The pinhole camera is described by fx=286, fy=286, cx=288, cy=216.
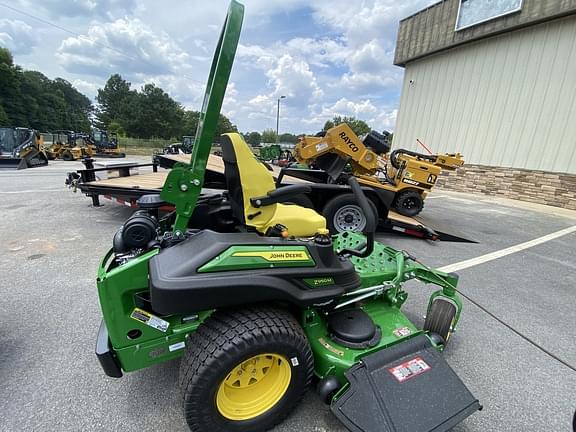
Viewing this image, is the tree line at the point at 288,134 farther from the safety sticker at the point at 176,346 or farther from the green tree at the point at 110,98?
the safety sticker at the point at 176,346

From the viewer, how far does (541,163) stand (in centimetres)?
1084

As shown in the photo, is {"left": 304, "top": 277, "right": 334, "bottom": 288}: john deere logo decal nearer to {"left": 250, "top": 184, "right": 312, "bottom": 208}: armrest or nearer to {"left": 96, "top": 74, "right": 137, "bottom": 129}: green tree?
{"left": 250, "top": 184, "right": 312, "bottom": 208}: armrest

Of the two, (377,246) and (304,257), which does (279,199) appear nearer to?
(304,257)

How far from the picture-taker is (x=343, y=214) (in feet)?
16.6

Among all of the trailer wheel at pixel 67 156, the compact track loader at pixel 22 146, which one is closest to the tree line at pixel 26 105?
the trailer wheel at pixel 67 156

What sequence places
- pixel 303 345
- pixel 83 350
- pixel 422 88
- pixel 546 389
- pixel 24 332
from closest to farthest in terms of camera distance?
pixel 303 345
pixel 546 389
pixel 83 350
pixel 24 332
pixel 422 88

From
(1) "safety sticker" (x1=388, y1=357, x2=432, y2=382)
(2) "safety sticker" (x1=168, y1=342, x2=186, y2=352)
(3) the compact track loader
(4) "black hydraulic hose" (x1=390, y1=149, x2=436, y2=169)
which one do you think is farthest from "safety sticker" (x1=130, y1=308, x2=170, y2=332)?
(3) the compact track loader

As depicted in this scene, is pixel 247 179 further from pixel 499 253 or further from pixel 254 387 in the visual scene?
pixel 499 253

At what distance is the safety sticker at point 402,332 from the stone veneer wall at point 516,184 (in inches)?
472

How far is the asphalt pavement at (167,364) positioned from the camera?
1.68m

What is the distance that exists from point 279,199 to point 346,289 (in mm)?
705


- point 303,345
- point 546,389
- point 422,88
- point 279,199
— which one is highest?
point 422,88

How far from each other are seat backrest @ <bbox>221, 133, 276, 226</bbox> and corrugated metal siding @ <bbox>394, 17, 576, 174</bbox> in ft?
43.0

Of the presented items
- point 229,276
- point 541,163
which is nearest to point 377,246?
point 229,276
